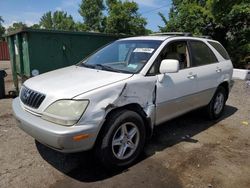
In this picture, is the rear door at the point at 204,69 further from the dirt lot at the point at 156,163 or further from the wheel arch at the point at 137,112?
the wheel arch at the point at 137,112

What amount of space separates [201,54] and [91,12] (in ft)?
104

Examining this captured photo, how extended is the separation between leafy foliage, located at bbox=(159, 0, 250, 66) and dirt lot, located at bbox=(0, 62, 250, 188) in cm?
728

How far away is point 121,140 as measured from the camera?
3531mm

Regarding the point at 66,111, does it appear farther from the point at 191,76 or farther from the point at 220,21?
the point at 220,21

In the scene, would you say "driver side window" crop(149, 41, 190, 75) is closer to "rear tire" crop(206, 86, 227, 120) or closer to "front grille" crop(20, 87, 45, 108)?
"rear tire" crop(206, 86, 227, 120)

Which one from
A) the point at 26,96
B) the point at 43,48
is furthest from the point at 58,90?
the point at 43,48

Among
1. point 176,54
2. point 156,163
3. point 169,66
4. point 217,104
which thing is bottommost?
point 156,163

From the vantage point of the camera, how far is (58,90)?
3.20m

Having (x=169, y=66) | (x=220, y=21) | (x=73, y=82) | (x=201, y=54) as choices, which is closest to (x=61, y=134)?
(x=73, y=82)

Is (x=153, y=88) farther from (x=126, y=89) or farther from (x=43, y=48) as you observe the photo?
(x=43, y=48)

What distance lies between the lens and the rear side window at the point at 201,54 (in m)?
4.82

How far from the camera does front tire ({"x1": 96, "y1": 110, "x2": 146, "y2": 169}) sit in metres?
3.29

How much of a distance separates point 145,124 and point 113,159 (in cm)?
73

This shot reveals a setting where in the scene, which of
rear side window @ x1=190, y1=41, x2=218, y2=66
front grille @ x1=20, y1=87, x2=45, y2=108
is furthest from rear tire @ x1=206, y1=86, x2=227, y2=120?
front grille @ x1=20, y1=87, x2=45, y2=108
